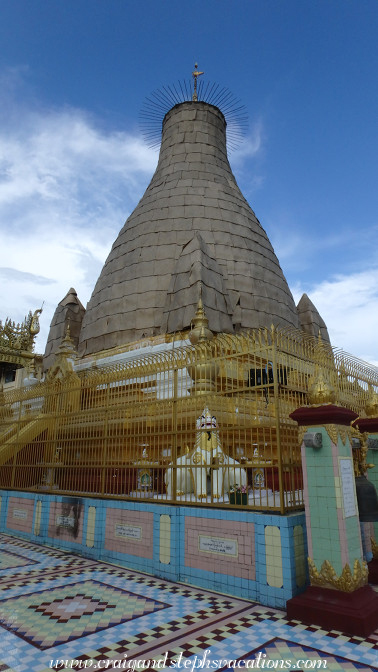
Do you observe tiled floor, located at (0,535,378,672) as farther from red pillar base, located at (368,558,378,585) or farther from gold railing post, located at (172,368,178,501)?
red pillar base, located at (368,558,378,585)

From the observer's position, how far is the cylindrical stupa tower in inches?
555

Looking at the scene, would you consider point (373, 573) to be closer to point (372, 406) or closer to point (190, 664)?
point (372, 406)

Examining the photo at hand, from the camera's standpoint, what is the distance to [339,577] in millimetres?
4113

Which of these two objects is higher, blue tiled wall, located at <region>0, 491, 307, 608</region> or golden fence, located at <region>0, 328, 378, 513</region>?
golden fence, located at <region>0, 328, 378, 513</region>

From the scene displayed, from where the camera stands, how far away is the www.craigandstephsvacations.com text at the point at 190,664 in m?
3.16

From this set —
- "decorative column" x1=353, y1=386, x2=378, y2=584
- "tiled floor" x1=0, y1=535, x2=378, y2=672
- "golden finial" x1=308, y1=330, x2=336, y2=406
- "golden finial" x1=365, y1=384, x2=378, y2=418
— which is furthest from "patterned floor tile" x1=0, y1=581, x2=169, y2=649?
"golden finial" x1=365, y1=384, x2=378, y2=418

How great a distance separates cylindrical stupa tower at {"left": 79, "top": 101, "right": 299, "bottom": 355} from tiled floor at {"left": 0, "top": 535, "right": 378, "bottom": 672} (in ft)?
29.0

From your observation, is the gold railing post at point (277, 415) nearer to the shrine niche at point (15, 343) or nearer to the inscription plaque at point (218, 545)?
the inscription plaque at point (218, 545)

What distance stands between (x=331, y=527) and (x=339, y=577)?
0.42 m

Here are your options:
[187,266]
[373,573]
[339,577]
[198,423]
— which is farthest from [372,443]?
[187,266]

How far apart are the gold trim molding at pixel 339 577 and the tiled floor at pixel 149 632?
0.41 meters

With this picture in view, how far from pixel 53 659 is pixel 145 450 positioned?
10.6 feet

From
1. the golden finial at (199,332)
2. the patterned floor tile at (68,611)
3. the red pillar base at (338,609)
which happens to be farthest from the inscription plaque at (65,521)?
the golden finial at (199,332)

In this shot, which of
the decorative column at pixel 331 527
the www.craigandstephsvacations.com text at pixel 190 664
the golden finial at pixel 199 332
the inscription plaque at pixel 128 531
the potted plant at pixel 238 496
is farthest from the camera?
the golden finial at pixel 199 332
